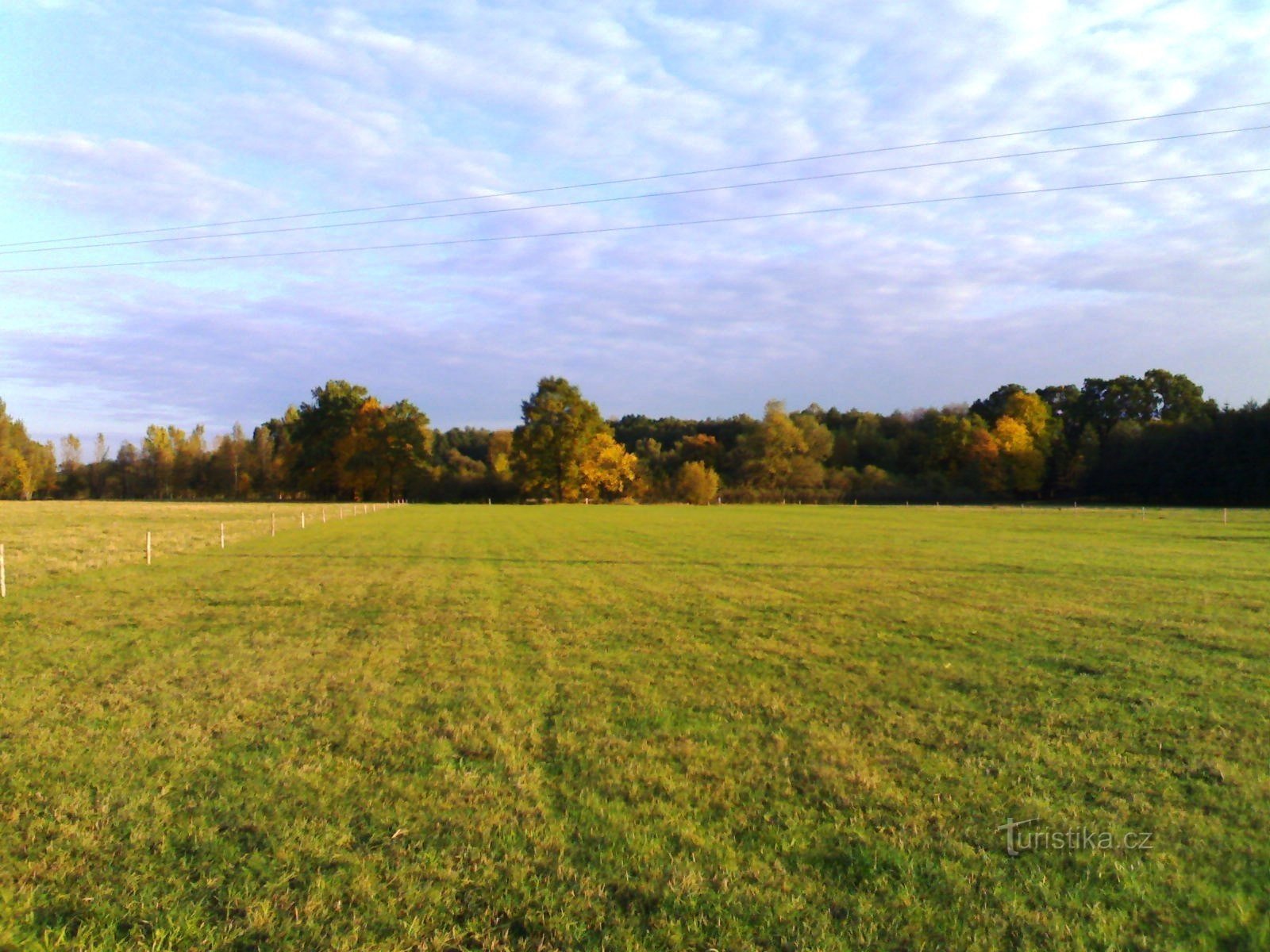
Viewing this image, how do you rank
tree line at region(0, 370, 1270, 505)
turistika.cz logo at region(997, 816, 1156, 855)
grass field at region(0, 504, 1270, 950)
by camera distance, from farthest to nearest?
tree line at region(0, 370, 1270, 505) → turistika.cz logo at region(997, 816, 1156, 855) → grass field at region(0, 504, 1270, 950)

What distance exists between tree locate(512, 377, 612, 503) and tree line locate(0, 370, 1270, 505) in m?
0.18

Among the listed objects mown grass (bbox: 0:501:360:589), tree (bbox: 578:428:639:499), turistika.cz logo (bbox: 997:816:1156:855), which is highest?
tree (bbox: 578:428:639:499)

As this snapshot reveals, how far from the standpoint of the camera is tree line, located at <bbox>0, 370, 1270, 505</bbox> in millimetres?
88062

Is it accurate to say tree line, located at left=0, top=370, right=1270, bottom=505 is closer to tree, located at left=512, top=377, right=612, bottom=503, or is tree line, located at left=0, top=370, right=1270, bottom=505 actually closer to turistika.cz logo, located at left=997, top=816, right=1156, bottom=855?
tree, located at left=512, top=377, right=612, bottom=503

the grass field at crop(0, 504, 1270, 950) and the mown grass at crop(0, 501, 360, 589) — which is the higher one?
the mown grass at crop(0, 501, 360, 589)

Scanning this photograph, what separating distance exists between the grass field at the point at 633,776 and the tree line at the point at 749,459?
8063 centimetres

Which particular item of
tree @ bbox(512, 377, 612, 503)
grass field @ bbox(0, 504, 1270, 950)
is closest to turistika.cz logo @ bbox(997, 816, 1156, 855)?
grass field @ bbox(0, 504, 1270, 950)

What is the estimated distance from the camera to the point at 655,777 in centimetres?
623

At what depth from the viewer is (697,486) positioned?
3861 inches

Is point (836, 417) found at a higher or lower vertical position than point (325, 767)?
higher

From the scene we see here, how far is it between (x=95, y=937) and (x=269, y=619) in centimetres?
1043

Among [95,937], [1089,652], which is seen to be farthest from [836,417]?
→ [95,937]

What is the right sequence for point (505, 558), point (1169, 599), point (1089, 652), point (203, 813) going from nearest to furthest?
1. point (203, 813)
2. point (1089, 652)
3. point (1169, 599)
4. point (505, 558)

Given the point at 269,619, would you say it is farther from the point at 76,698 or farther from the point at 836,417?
the point at 836,417
